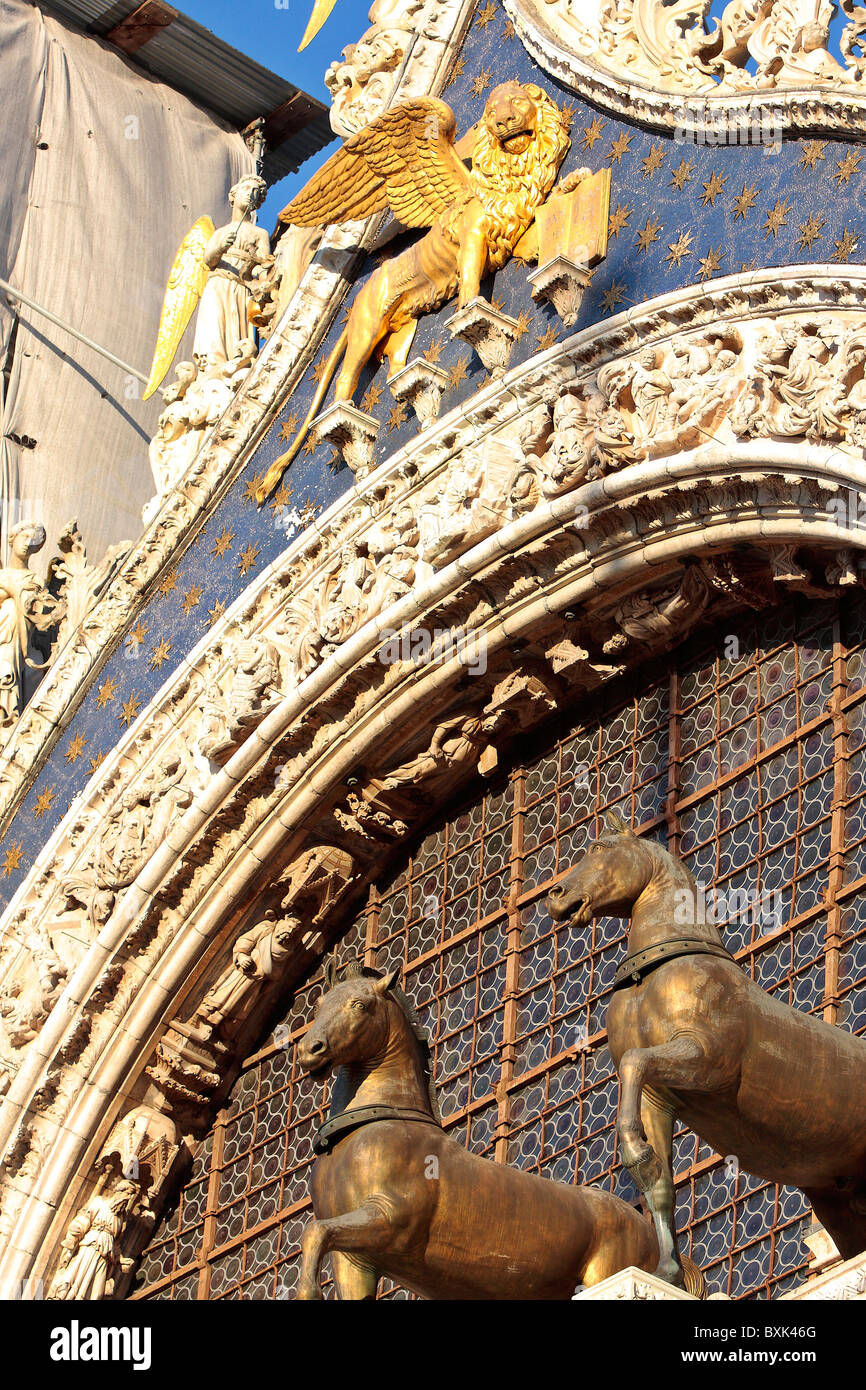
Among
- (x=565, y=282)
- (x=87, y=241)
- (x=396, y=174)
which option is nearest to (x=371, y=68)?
(x=396, y=174)

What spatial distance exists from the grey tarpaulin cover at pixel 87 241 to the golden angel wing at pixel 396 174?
228 inches

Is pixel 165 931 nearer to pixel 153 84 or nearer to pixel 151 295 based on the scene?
pixel 151 295

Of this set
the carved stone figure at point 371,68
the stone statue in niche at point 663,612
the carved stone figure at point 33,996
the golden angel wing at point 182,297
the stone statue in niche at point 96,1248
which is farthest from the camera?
the golden angel wing at point 182,297

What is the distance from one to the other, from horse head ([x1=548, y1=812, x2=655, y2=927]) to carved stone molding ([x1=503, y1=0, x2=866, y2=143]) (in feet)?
14.5

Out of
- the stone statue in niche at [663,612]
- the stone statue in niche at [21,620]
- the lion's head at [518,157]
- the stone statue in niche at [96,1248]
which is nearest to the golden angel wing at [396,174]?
the lion's head at [518,157]

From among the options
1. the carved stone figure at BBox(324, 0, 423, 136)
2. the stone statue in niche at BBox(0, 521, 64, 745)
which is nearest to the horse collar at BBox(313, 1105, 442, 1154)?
the stone statue in niche at BBox(0, 521, 64, 745)

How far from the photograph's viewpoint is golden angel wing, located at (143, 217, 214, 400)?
67.6 feet

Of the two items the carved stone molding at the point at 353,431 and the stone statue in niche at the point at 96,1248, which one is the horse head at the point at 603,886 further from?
the stone statue in niche at the point at 96,1248

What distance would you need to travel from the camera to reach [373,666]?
14648mm

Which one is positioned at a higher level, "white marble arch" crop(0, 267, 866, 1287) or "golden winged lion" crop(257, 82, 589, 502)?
"golden winged lion" crop(257, 82, 589, 502)

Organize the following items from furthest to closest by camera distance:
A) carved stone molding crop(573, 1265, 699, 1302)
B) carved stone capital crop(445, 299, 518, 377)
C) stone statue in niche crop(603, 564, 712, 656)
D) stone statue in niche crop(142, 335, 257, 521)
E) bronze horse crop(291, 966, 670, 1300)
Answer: stone statue in niche crop(142, 335, 257, 521) → carved stone capital crop(445, 299, 518, 377) → stone statue in niche crop(603, 564, 712, 656) → bronze horse crop(291, 966, 670, 1300) → carved stone molding crop(573, 1265, 699, 1302)

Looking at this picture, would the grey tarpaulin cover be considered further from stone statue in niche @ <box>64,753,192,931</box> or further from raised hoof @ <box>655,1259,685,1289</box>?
raised hoof @ <box>655,1259,685,1289</box>

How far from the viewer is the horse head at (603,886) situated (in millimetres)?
9656

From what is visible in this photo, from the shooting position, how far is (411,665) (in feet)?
47.5
